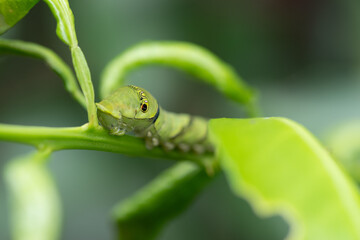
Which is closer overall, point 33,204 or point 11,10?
point 33,204

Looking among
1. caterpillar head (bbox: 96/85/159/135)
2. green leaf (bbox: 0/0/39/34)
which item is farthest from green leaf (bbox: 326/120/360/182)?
green leaf (bbox: 0/0/39/34)

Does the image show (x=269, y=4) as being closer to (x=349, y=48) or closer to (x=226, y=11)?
(x=226, y=11)

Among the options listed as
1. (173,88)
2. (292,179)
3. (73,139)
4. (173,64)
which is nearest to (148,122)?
(173,64)

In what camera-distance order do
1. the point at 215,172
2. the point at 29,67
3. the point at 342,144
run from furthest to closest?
the point at 29,67 → the point at 342,144 → the point at 215,172

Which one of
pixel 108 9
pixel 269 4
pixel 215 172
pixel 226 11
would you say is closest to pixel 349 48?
pixel 269 4

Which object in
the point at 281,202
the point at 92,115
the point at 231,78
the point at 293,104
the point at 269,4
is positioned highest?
the point at 269,4

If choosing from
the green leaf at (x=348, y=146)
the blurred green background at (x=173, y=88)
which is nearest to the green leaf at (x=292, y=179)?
the green leaf at (x=348, y=146)

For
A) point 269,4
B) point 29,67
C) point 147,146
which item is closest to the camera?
point 147,146

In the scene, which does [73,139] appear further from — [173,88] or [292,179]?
[173,88]

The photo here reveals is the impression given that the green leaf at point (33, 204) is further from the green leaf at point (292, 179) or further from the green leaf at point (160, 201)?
the green leaf at point (160, 201)
